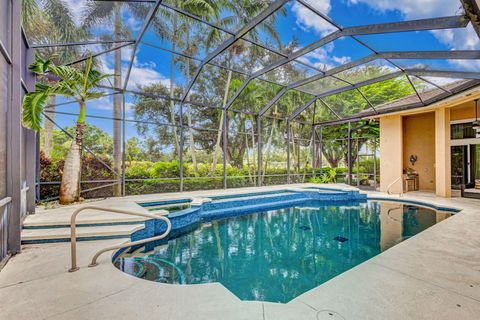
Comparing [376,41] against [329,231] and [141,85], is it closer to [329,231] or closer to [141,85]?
[329,231]

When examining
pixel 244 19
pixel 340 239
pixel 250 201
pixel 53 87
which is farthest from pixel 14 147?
pixel 244 19

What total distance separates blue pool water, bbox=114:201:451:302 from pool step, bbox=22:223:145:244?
39 centimetres

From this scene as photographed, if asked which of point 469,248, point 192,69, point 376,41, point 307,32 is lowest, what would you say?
point 469,248

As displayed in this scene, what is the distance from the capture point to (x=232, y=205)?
779cm

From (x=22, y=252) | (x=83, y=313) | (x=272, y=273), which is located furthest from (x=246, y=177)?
(x=83, y=313)

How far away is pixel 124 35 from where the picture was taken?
6922 millimetres

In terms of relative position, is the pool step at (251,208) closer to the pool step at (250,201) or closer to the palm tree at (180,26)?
the pool step at (250,201)

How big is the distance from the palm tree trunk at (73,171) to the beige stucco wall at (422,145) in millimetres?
12844

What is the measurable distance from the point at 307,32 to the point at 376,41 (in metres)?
1.84

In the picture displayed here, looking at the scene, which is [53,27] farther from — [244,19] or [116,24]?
[244,19]

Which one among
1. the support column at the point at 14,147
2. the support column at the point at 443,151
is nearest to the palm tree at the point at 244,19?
the support column at the point at 14,147

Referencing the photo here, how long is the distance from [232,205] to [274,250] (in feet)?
11.8

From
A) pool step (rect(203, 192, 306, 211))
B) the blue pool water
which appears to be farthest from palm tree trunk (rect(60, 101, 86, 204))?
pool step (rect(203, 192, 306, 211))

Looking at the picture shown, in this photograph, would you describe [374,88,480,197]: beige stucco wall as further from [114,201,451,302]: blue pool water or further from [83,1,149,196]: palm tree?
[83,1,149,196]: palm tree
